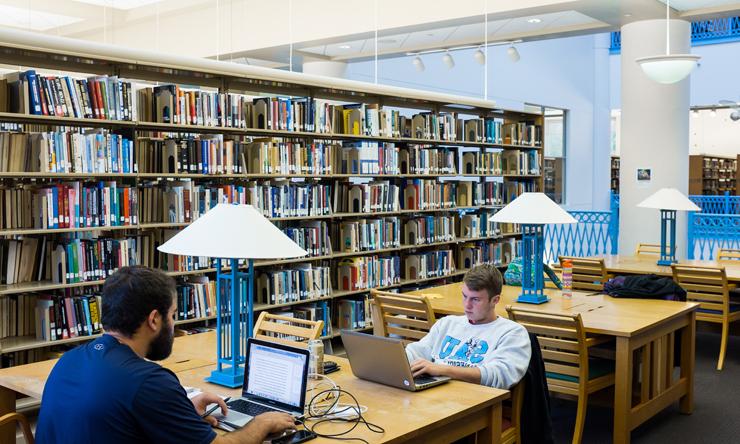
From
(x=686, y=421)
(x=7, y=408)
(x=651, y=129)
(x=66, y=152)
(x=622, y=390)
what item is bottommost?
(x=686, y=421)

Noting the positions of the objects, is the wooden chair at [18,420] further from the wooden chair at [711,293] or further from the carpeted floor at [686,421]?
the wooden chair at [711,293]

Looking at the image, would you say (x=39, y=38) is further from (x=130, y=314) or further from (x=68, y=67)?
(x=130, y=314)

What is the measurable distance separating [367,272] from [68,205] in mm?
2928

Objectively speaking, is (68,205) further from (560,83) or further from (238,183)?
(560,83)

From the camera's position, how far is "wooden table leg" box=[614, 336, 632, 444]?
165 inches

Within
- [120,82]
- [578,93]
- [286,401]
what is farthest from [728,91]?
[286,401]

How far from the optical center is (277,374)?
2.71m

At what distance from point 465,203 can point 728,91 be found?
1227 centimetres

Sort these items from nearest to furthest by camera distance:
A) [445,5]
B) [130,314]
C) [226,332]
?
[130,314]
[226,332]
[445,5]

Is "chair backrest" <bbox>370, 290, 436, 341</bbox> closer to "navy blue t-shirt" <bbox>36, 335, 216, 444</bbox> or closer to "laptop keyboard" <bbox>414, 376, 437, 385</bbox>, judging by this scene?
"laptop keyboard" <bbox>414, 376, 437, 385</bbox>

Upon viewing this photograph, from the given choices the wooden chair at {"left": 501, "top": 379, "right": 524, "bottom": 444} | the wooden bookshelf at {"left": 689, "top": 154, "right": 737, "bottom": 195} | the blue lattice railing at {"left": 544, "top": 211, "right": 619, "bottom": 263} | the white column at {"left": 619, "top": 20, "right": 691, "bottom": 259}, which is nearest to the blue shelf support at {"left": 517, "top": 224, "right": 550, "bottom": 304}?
the wooden chair at {"left": 501, "top": 379, "right": 524, "bottom": 444}

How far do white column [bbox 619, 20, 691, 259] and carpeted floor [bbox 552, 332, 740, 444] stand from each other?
3475 mm

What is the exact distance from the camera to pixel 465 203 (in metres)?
8.20

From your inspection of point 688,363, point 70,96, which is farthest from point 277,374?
point 688,363
